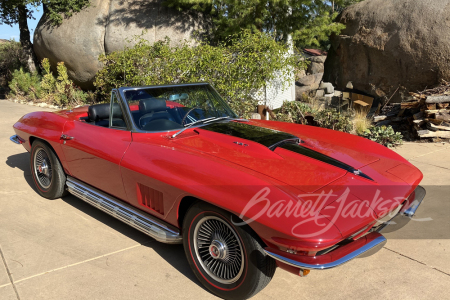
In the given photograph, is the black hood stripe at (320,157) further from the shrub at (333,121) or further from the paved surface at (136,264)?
the shrub at (333,121)

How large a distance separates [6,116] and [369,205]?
10.4 metres

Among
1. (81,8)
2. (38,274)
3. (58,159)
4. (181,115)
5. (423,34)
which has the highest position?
(81,8)

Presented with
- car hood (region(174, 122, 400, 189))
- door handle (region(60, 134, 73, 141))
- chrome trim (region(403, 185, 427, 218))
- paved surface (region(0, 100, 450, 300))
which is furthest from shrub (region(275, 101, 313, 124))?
door handle (region(60, 134, 73, 141))

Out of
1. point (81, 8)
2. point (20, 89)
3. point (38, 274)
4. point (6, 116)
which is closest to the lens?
point (38, 274)

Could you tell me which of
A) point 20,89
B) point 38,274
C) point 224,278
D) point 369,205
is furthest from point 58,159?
point 20,89

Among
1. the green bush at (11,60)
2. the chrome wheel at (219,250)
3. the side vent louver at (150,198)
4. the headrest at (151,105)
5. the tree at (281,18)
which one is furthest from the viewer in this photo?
the green bush at (11,60)

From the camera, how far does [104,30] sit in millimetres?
11680

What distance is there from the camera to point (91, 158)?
3473 mm

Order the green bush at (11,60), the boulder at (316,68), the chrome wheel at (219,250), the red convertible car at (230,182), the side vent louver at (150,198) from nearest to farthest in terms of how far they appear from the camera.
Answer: the red convertible car at (230,182)
the chrome wheel at (219,250)
the side vent louver at (150,198)
the green bush at (11,60)
the boulder at (316,68)

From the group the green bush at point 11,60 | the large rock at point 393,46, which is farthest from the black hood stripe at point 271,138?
the green bush at point 11,60

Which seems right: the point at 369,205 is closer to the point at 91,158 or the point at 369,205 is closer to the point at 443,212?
the point at 443,212

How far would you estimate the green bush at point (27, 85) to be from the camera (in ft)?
43.6

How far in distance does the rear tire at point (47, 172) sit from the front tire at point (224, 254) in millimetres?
2118

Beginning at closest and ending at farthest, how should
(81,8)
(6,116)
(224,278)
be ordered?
(224,278), (6,116), (81,8)
